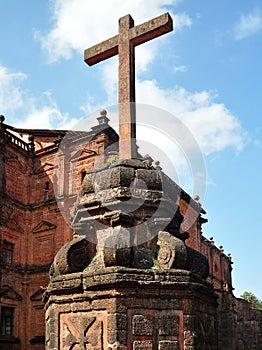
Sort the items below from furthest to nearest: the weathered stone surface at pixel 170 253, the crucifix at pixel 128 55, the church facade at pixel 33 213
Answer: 1. the church facade at pixel 33 213
2. the crucifix at pixel 128 55
3. the weathered stone surface at pixel 170 253

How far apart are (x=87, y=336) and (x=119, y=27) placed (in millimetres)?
4503

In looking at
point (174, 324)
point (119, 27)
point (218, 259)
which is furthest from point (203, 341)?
point (218, 259)

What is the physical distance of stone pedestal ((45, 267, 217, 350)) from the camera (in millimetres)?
5355

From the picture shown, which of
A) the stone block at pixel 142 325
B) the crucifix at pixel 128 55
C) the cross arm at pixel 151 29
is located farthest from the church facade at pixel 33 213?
the stone block at pixel 142 325

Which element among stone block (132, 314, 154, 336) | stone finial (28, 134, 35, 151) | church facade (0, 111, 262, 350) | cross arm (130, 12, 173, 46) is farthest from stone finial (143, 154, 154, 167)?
stone finial (28, 134, 35, 151)

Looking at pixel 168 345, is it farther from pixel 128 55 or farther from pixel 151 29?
pixel 151 29

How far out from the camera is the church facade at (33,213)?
1091 inches

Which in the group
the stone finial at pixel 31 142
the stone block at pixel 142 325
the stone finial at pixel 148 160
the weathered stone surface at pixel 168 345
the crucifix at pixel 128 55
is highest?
the stone finial at pixel 31 142

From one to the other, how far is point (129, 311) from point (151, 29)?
4.00 meters

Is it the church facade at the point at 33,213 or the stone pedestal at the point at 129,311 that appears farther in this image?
the church facade at the point at 33,213

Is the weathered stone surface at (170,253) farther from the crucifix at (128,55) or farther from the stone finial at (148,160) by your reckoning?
the crucifix at (128,55)

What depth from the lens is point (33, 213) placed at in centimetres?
3097

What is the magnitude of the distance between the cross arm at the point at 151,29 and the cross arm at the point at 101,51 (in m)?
0.32

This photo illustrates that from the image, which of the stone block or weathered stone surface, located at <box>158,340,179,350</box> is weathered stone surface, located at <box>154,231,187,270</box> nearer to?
the stone block
